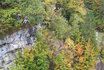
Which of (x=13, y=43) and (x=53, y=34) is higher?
(x=13, y=43)

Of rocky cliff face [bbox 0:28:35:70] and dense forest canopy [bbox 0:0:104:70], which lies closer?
rocky cliff face [bbox 0:28:35:70]

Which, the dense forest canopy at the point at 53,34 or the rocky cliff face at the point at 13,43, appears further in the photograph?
the dense forest canopy at the point at 53,34

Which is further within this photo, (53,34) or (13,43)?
(53,34)

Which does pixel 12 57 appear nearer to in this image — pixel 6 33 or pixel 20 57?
pixel 20 57

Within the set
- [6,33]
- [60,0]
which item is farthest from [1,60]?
[60,0]
